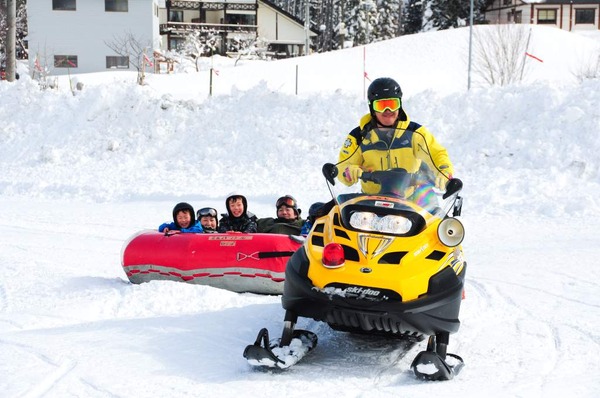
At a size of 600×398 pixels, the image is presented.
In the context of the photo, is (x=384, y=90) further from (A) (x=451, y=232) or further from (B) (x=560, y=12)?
(B) (x=560, y=12)

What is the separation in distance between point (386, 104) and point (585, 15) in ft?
170

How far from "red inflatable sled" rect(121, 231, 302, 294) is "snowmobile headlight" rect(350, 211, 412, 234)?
7.92 ft

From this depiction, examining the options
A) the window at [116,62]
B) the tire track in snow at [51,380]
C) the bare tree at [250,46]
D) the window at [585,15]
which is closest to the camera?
the tire track in snow at [51,380]

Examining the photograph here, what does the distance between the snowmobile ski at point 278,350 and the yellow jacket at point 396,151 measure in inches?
45.6

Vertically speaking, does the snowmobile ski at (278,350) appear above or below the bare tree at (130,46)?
below

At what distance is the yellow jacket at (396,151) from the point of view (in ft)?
18.1

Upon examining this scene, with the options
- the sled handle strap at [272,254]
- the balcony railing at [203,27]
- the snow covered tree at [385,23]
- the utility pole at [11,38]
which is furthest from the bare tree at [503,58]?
the snow covered tree at [385,23]

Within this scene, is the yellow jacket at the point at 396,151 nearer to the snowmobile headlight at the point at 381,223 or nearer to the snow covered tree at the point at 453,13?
the snowmobile headlight at the point at 381,223

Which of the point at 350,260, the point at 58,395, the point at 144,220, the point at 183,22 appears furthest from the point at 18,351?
the point at 183,22

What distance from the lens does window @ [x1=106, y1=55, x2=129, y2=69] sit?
39438mm

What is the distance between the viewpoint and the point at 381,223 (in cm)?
488

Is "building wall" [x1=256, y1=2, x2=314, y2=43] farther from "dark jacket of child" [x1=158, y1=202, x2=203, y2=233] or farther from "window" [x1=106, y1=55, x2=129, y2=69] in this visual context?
"dark jacket of child" [x1=158, y1=202, x2=203, y2=233]

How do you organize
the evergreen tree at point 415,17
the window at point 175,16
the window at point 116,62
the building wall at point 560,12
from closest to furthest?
the window at point 116,62 < the building wall at point 560,12 < the window at point 175,16 < the evergreen tree at point 415,17

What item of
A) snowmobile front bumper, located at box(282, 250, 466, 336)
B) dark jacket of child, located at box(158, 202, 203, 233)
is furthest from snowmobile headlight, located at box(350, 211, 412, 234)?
dark jacket of child, located at box(158, 202, 203, 233)
